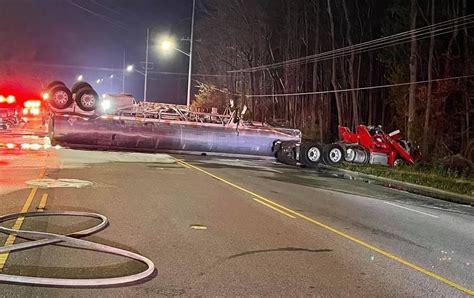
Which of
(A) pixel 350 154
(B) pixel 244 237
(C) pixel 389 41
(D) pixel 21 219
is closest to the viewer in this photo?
(B) pixel 244 237

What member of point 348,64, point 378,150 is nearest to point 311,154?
point 378,150

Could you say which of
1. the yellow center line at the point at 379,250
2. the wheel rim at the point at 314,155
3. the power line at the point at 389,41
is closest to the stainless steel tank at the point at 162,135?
the wheel rim at the point at 314,155

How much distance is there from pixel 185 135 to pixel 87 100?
198 inches

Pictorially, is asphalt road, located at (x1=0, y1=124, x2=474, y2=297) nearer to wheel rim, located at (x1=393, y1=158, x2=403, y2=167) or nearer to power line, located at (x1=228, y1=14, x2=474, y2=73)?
wheel rim, located at (x1=393, y1=158, x2=403, y2=167)

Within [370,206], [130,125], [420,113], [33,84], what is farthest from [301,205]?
[33,84]

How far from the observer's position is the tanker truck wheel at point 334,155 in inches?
1052

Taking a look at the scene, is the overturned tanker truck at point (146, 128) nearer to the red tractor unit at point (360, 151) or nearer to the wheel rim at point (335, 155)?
the red tractor unit at point (360, 151)

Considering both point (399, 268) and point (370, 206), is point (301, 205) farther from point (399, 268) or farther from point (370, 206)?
point (399, 268)

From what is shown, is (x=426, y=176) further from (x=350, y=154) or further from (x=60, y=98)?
(x=60, y=98)

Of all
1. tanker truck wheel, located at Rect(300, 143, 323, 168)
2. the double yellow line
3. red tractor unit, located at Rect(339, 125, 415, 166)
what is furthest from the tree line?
the double yellow line

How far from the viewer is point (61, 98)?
81.3 feet

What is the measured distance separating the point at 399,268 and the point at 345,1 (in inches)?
1384

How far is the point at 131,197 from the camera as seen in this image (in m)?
12.0

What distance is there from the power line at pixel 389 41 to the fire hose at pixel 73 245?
2399 cm
